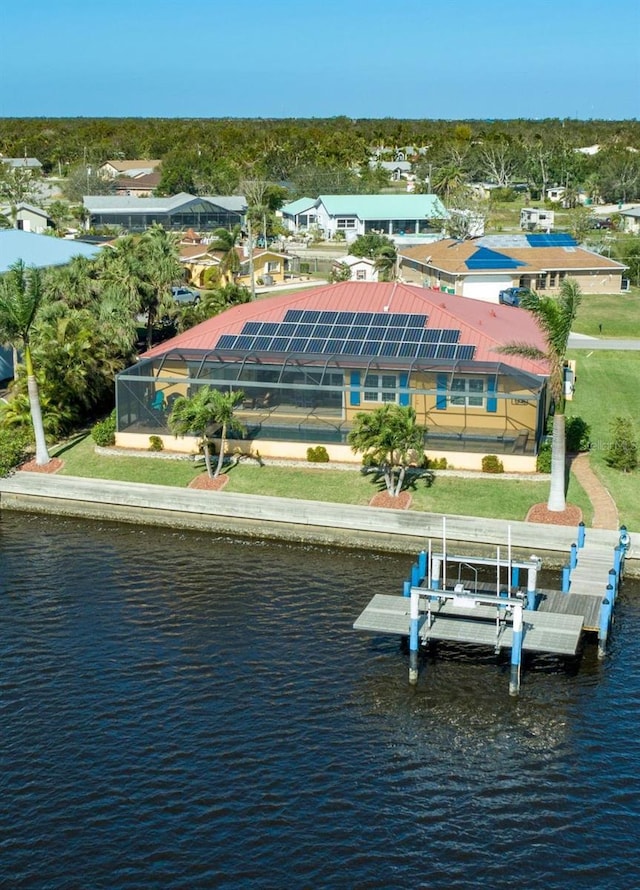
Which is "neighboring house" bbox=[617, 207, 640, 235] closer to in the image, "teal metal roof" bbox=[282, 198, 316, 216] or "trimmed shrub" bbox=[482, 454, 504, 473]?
"teal metal roof" bbox=[282, 198, 316, 216]

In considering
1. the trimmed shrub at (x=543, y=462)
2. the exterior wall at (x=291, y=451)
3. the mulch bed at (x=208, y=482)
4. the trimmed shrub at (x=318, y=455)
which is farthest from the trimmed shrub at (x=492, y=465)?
the mulch bed at (x=208, y=482)

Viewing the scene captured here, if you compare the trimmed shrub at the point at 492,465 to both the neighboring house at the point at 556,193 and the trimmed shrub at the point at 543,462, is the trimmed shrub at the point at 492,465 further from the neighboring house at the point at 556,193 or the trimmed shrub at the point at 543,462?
the neighboring house at the point at 556,193

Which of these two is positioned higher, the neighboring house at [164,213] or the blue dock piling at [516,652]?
the neighboring house at [164,213]

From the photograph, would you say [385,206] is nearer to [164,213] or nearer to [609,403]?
[164,213]

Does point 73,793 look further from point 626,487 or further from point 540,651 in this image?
point 626,487

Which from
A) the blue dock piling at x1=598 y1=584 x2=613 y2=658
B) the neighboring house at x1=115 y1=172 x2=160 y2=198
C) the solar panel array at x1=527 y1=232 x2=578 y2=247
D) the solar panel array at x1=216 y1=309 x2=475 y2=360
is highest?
the neighboring house at x1=115 y1=172 x2=160 y2=198

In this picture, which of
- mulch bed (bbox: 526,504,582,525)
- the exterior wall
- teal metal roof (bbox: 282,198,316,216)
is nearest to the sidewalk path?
mulch bed (bbox: 526,504,582,525)
